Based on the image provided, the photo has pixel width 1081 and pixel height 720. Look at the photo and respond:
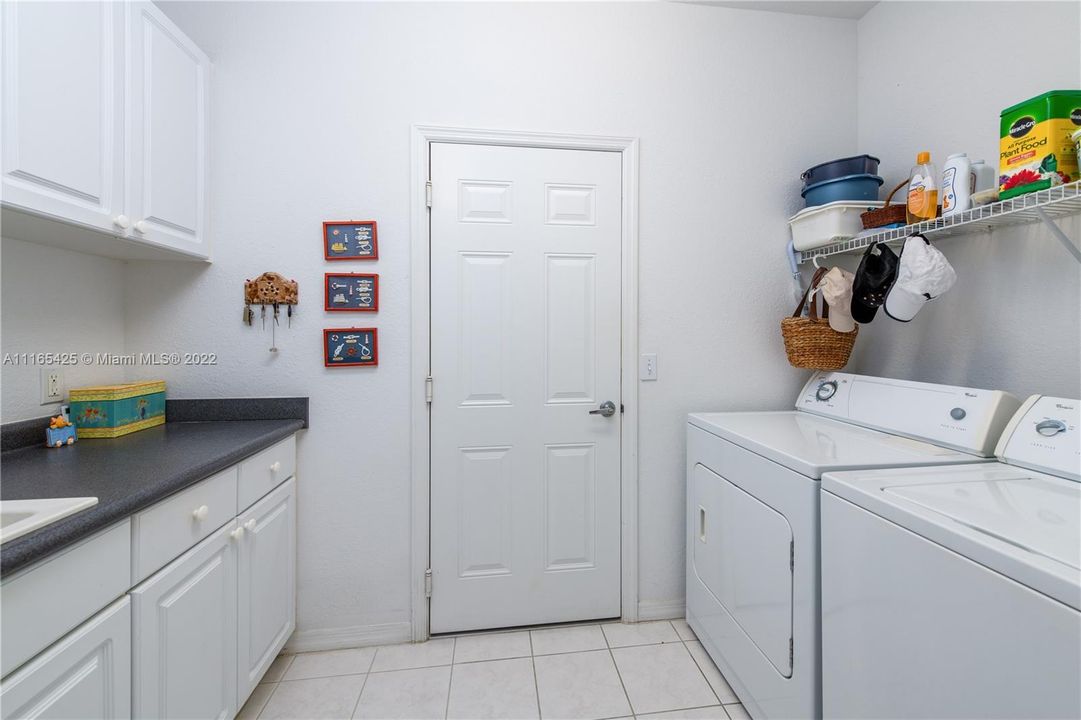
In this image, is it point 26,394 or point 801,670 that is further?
point 26,394

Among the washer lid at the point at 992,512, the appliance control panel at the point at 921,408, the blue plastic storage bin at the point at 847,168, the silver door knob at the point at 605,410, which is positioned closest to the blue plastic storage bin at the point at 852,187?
the blue plastic storage bin at the point at 847,168

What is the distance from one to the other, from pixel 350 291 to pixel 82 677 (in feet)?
4.34

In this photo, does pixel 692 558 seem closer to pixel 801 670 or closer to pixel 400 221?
pixel 801 670

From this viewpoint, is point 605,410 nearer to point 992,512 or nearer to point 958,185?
point 992,512

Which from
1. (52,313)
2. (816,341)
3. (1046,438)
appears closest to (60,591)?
(52,313)

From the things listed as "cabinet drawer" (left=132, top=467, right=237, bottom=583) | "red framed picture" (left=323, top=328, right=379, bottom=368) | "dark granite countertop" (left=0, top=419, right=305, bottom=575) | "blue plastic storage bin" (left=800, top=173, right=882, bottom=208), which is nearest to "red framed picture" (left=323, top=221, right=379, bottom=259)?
"red framed picture" (left=323, top=328, right=379, bottom=368)

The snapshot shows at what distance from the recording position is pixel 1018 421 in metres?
1.17

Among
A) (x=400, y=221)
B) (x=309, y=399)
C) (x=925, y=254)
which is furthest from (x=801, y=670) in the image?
(x=400, y=221)

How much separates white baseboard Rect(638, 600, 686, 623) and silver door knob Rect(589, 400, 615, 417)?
89cm

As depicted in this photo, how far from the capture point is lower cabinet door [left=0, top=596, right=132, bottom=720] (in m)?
0.69

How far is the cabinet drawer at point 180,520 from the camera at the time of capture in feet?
3.09

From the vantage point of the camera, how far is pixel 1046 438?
1.10 meters

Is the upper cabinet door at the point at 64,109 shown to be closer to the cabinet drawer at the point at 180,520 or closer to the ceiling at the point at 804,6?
the cabinet drawer at the point at 180,520

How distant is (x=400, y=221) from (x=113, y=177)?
86 cm
